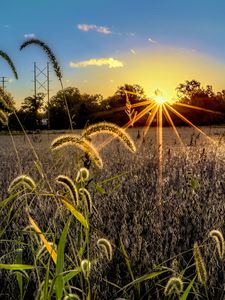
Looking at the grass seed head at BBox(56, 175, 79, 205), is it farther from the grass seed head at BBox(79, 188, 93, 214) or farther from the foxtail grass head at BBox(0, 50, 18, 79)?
the foxtail grass head at BBox(0, 50, 18, 79)

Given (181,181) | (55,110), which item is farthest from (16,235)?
(55,110)

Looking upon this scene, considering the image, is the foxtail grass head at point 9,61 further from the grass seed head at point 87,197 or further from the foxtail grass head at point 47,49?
A: the grass seed head at point 87,197

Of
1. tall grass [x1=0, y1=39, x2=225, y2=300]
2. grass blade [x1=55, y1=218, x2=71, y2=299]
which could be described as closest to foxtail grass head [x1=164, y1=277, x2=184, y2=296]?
tall grass [x1=0, y1=39, x2=225, y2=300]

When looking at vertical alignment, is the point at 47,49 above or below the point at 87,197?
above

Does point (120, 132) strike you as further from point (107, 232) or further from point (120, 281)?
point (107, 232)

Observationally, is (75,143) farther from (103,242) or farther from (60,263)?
(60,263)

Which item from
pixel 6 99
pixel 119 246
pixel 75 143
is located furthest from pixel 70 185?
pixel 119 246

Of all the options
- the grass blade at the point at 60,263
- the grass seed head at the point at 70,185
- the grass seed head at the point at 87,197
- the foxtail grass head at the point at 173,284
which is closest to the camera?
the grass blade at the point at 60,263

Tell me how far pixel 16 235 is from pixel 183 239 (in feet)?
3.20

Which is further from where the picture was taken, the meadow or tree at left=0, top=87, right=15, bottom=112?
tree at left=0, top=87, right=15, bottom=112

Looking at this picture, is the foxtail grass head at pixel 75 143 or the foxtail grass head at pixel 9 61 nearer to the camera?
the foxtail grass head at pixel 75 143

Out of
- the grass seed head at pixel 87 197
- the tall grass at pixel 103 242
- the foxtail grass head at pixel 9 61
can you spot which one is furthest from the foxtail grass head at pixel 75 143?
the foxtail grass head at pixel 9 61

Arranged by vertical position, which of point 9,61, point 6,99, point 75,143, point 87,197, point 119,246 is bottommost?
point 119,246

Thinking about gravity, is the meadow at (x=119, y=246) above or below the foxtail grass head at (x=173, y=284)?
below
